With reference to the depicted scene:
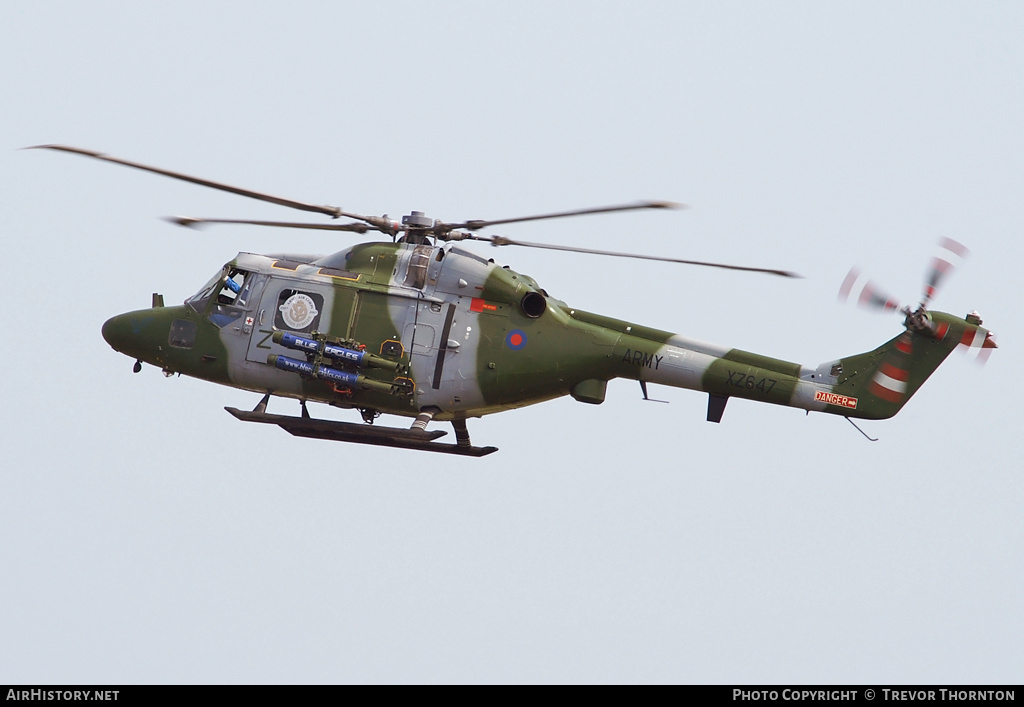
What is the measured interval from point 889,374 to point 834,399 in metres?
0.78

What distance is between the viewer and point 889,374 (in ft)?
75.6

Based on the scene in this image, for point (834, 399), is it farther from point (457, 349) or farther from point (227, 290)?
point (227, 290)

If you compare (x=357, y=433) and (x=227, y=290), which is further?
(x=227, y=290)

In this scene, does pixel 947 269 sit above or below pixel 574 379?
above

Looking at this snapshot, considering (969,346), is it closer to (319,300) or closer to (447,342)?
(447,342)

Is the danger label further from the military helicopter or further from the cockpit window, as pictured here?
the cockpit window

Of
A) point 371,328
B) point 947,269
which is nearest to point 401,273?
point 371,328

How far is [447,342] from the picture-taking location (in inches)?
→ 925

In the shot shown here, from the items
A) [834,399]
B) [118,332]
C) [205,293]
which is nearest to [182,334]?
[205,293]

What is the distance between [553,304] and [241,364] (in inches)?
170

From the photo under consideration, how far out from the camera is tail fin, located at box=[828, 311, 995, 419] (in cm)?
2298

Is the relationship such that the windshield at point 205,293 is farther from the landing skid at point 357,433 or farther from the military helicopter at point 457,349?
the landing skid at point 357,433

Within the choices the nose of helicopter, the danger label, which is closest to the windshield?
the nose of helicopter

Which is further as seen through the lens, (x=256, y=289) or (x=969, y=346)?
(x=256, y=289)
